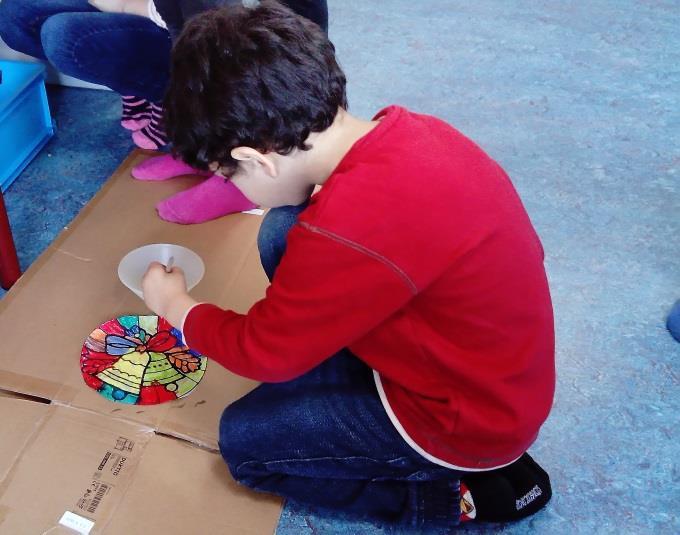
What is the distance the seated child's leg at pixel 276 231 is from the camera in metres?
0.98

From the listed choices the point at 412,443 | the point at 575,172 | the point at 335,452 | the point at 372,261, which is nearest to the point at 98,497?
the point at 335,452

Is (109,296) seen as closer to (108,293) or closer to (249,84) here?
(108,293)

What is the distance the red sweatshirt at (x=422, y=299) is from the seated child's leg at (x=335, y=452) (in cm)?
5

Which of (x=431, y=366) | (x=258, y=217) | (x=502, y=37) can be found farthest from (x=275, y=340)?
(x=502, y=37)

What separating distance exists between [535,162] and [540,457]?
0.79 metres

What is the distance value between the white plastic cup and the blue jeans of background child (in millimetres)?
319

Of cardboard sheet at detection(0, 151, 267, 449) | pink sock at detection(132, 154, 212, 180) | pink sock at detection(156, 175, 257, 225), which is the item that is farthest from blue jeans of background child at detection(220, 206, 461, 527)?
pink sock at detection(132, 154, 212, 180)

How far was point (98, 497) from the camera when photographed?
87cm

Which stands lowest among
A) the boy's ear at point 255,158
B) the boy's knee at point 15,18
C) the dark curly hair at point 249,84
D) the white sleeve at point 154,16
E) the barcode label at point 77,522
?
the barcode label at point 77,522

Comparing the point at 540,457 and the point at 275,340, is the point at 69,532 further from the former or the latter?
the point at 540,457

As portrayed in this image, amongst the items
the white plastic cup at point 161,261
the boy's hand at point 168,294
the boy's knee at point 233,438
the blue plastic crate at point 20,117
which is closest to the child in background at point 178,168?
the white plastic cup at point 161,261

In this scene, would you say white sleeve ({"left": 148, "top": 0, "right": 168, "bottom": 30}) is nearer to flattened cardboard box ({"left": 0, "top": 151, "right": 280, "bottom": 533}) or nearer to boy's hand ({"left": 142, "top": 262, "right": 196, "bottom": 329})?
flattened cardboard box ({"left": 0, "top": 151, "right": 280, "bottom": 533})

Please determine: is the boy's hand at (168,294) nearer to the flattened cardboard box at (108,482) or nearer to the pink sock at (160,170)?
the flattened cardboard box at (108,482)

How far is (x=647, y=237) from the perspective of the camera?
135cm
